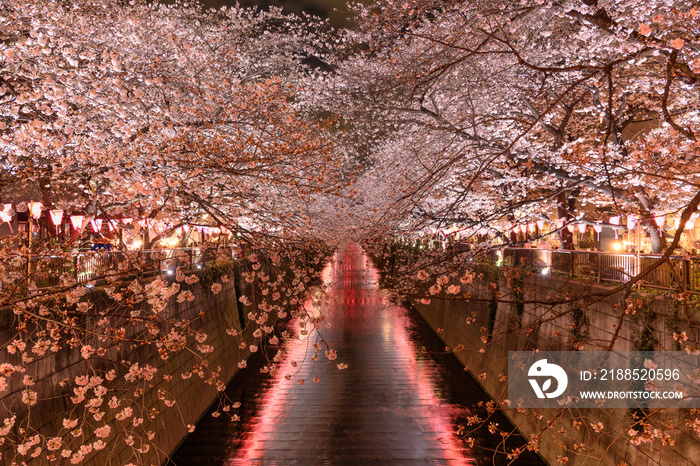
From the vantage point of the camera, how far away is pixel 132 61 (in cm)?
862

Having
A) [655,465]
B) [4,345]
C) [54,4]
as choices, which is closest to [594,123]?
[655,465]

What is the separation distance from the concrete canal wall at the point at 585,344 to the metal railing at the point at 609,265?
1.40 ft

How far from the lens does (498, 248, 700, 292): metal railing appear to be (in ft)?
19.7

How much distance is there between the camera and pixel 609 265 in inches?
312

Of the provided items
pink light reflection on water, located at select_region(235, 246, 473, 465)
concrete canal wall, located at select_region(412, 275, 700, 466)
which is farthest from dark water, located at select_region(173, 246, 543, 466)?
concrete canal wall, located at select_region(412, 275, 700, 466)

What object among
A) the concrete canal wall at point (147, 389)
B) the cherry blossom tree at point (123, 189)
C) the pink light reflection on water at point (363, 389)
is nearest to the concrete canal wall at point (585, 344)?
the pink light reflection on water at point (363, 389)

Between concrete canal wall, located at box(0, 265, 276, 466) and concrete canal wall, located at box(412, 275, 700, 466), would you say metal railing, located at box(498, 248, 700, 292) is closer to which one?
concrete canal wall, located at box(412, 275, 700, 466)

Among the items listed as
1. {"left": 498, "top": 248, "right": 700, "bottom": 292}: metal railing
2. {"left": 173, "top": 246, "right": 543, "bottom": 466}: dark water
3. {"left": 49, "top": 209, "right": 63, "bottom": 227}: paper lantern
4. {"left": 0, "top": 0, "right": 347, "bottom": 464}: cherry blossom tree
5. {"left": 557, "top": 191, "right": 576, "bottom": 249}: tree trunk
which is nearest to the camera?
{"left": 0, "top": 0, "right": 347, "bottom": 464}: cherry blossom tree

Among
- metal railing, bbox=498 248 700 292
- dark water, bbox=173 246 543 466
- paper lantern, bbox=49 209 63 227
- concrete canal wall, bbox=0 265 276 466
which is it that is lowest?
dark water, bbox=173 246 543 466

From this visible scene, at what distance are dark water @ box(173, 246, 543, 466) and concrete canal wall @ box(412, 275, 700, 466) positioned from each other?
1.10 meters

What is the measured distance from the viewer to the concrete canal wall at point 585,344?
→ 5051 millimetres

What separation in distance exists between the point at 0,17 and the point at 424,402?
45.6ft

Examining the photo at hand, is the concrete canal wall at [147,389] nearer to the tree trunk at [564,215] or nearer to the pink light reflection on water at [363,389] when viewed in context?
the pink light reflection on water at [363,389]

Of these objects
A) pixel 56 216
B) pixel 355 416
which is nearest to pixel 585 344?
pixel 355 416
